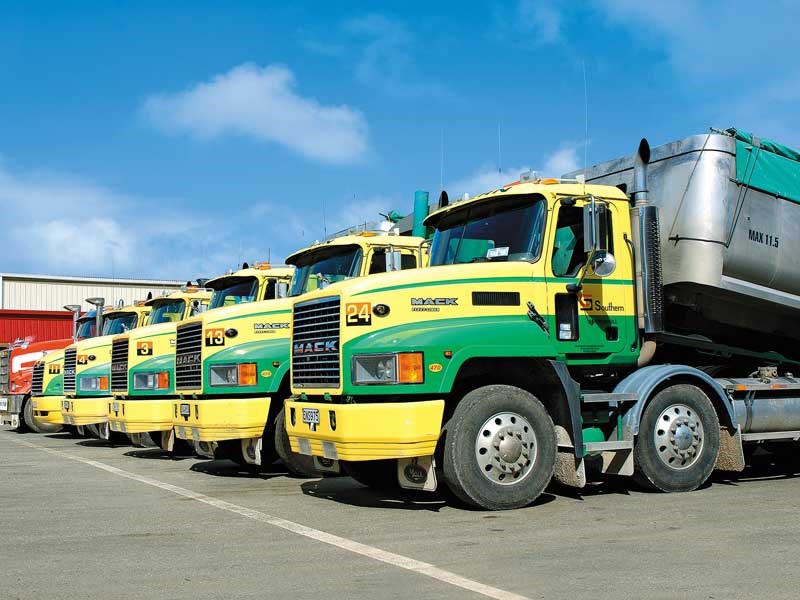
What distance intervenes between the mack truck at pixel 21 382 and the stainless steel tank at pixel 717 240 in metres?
15.7

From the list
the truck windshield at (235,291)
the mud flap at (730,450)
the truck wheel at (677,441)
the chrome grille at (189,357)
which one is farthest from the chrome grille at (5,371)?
the mud flap at (730,450)

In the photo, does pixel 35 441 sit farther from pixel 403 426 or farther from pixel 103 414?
pixel 403 426

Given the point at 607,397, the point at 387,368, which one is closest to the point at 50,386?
the point at 387,368

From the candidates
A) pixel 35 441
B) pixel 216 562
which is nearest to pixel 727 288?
pixel 216 562

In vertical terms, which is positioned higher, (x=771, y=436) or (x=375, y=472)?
(x=771, y=436)

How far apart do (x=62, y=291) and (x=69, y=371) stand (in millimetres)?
31495

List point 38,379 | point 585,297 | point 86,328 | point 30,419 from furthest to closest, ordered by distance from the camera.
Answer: point 30,419, point 86,328, point 38,379, point 585,297

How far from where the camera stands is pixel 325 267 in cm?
1188

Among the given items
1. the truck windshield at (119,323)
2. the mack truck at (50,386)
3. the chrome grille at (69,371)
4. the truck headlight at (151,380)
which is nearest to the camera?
the truck headlight at (151,380)

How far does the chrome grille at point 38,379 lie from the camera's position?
19.6m

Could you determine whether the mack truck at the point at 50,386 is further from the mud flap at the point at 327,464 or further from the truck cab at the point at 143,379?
the mud flap at the point at 327,464

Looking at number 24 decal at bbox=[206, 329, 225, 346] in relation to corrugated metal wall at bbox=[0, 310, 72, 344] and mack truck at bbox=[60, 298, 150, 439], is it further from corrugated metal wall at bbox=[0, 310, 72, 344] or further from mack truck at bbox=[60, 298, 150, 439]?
corrugated metal wall at bbox=[0, 310, 72, 344]

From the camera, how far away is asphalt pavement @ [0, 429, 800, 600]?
18.7ft

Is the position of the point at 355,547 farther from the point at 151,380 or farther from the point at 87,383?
the point at 87,383
